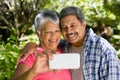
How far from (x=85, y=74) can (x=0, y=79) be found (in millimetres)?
2307

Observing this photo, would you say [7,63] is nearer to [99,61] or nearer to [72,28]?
[72,28]

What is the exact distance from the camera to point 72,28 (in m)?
2.86

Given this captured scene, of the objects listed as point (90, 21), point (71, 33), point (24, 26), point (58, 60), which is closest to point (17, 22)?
point (24, 26)

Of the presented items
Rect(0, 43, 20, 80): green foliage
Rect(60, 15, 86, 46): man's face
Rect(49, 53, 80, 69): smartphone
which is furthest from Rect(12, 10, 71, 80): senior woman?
Rect(0, 43, 20, 80): green foliage

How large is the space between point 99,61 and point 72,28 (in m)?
0.37

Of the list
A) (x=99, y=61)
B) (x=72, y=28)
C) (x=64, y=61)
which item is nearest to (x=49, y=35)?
(x=72, y=28)

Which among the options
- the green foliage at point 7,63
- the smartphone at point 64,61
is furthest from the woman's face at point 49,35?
the green foliage at point 7,63

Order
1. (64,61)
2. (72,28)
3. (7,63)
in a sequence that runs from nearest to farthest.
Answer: (64,61)
(72,28)
(7,63)

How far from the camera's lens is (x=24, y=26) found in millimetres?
9953

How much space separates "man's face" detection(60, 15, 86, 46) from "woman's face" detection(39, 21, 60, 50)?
0.12 m

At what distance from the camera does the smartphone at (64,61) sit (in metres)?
2.17

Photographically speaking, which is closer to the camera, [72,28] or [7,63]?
[72,28]

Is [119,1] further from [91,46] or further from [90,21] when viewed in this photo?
[91,46]

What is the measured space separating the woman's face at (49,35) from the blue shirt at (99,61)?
283 mm
